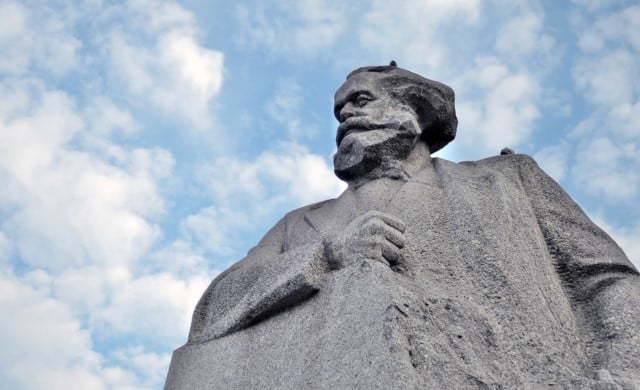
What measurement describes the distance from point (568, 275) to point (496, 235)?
0.56 meters

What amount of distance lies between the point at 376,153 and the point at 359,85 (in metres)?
0.76

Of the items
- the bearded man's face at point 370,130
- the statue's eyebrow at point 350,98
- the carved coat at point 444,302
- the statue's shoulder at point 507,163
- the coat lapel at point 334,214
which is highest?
the statue's eyebrow at point 350,98

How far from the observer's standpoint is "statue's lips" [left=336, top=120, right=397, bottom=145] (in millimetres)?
6629

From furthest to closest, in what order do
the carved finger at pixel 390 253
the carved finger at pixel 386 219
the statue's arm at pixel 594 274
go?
the carved finger at pixel 386 219 → the carved finger at pixel 390 253 → the statue's arm at pixel 594 274

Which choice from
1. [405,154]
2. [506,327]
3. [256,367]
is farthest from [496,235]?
[256,367]

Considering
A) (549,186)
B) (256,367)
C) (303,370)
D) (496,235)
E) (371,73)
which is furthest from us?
(371,73)

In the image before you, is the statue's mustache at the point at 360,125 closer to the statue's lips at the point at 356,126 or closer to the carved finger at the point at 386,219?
the statue's lips at the point at 356,126

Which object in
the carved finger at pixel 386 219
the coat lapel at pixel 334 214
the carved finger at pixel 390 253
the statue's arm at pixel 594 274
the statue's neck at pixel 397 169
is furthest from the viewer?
the statue's neck at pixel 397 169

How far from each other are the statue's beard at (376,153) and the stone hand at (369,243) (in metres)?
1.28

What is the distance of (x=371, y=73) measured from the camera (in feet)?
23.7

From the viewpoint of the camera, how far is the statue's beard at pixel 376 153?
6508 mm

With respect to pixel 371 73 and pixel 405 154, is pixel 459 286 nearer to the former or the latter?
pixel 405 154

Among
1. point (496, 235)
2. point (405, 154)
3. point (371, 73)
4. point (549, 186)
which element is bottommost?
point (496, 235)

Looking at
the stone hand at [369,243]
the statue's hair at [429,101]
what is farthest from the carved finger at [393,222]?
the statue's hair at [429,101]
